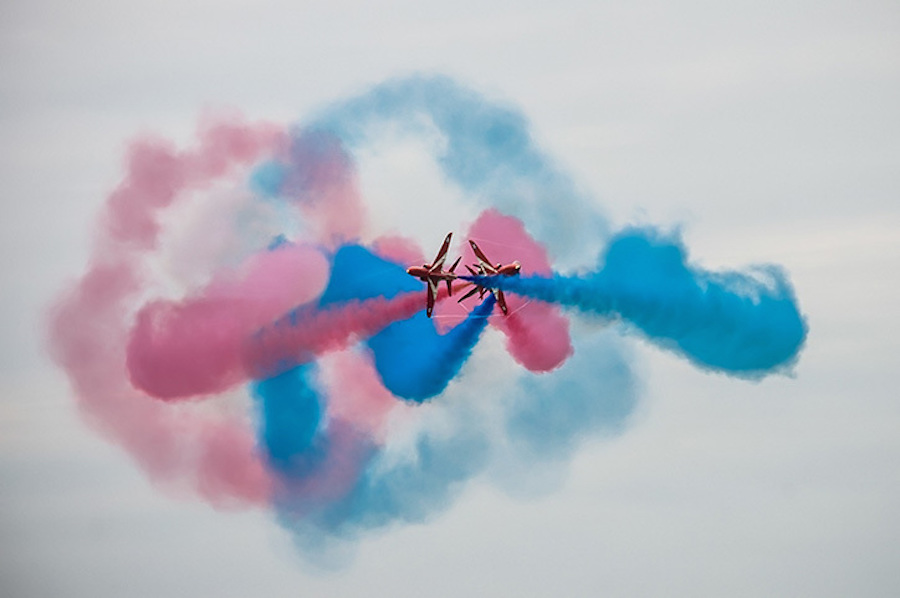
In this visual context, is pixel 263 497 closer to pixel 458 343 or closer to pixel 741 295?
pixel 458 343

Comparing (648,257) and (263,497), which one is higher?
(648,257)

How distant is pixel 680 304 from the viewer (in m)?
73.9

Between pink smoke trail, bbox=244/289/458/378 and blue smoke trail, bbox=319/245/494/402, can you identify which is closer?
blue smoke trail, bbox=319/245/494/402

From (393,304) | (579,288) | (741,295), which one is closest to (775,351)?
(741,295)

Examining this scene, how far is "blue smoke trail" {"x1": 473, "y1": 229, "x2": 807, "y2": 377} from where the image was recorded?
73.8 metres

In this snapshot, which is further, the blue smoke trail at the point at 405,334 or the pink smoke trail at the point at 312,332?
the pink smoke trail at the point at 312,332

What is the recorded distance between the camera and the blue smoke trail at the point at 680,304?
242ft

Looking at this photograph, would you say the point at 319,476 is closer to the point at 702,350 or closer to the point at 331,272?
the point at 331,272

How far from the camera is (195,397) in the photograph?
77.1 metres

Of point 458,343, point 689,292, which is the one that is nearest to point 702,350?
point 689,292

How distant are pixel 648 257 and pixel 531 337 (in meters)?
5.43

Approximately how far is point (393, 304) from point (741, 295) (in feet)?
42.4

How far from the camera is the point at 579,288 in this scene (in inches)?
2899

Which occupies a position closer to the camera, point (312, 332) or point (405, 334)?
point (312, 332)
